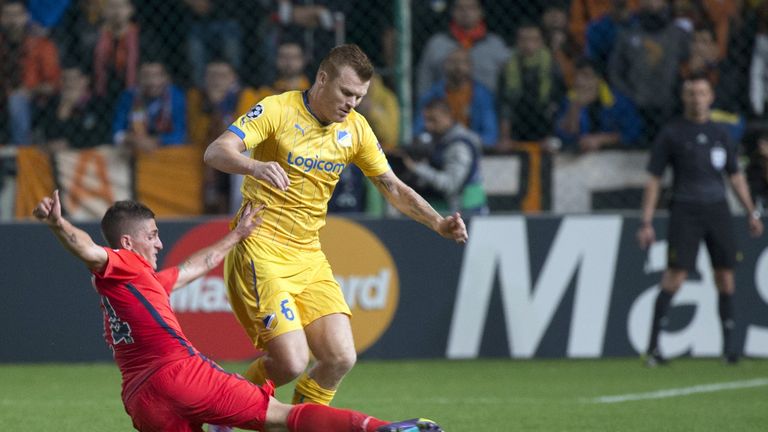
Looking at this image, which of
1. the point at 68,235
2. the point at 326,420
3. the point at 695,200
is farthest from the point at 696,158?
the point at 68,235

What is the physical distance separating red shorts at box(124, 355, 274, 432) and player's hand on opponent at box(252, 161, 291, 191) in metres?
0.81

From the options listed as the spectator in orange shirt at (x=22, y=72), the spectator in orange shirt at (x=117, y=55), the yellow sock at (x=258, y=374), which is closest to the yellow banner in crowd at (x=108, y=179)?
the spectator in orange shirt at (x=22, y=72)

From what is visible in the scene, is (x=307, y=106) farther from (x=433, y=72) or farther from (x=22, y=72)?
(x=22, y=72)

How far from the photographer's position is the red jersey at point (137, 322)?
16.7 ft

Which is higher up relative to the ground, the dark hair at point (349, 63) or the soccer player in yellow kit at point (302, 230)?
the dark hair at point (349, 63)

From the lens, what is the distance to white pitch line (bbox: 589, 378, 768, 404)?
26.6 ft

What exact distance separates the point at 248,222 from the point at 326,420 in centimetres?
115

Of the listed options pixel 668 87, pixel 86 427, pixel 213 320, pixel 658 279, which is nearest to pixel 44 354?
pixel 213 320

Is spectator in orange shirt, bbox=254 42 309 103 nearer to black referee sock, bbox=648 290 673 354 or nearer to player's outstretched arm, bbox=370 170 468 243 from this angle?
black referee sock, bbox=648 290 673 354

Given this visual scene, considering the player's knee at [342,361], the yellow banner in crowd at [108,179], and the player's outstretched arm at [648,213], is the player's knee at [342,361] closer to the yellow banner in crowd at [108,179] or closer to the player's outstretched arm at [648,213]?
the player's outstretched arm at [648,213]

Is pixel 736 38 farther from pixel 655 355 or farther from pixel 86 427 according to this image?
pixel 86 427

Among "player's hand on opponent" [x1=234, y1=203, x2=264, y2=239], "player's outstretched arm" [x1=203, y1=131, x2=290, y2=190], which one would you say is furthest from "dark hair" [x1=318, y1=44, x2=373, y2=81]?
"player's hand on opponent" [x1=234, y1=203, x2=264, y2=239]

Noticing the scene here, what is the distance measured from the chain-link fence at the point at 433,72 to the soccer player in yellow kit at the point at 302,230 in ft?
15.7

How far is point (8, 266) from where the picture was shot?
405 inches
